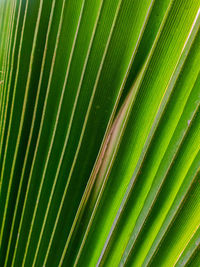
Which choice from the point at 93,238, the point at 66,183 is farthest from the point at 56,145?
the point at 93,238

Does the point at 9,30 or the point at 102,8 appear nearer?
the point at 102,8

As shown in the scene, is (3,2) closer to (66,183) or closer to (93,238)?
(66,183)

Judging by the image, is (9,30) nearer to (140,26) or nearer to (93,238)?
(140,26)

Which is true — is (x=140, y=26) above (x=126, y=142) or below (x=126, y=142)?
above

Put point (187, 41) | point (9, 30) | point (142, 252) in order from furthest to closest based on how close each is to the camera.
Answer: point (9, 30) → point (142, 252) → point (187, 41)

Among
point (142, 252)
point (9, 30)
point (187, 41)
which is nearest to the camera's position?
point (187, 41)

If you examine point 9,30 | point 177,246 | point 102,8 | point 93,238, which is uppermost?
point 102,8

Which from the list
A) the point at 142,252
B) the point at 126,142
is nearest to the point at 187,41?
the point at 126,142

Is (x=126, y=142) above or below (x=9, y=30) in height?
below

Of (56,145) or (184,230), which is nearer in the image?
(184,230)
